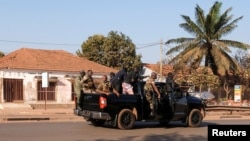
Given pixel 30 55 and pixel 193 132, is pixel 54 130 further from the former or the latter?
pixel 30 55

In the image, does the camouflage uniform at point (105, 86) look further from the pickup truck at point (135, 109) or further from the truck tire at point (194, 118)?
the truck tire at point (194, 118)

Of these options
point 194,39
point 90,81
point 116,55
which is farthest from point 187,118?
point 116,55

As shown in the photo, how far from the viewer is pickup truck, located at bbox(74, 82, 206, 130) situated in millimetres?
14938

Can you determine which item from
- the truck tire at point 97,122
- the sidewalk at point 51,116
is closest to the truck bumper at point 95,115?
the truck tire at point 97,122

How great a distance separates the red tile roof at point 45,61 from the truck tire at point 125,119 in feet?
83.9

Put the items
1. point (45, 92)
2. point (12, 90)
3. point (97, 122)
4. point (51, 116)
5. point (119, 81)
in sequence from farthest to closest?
point (45, 92) → point (12, 90) → point (51, 116) → point (97, 122) → point (119, 81)

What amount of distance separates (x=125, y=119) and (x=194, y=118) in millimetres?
3299

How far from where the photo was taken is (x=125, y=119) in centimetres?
1522

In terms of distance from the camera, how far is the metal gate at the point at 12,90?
38.8 metres

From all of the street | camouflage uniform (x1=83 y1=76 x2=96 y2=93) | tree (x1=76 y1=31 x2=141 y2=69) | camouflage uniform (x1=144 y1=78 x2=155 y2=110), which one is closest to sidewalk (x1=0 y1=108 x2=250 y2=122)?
camouflage uniform (x1=83 y1=76 x2=96 y2=93)

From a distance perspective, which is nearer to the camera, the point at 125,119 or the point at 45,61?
the point at 125,119

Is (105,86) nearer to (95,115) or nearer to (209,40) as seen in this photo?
(95,115)

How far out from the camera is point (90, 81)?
1619cm

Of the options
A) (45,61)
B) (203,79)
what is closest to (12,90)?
(45,61)
